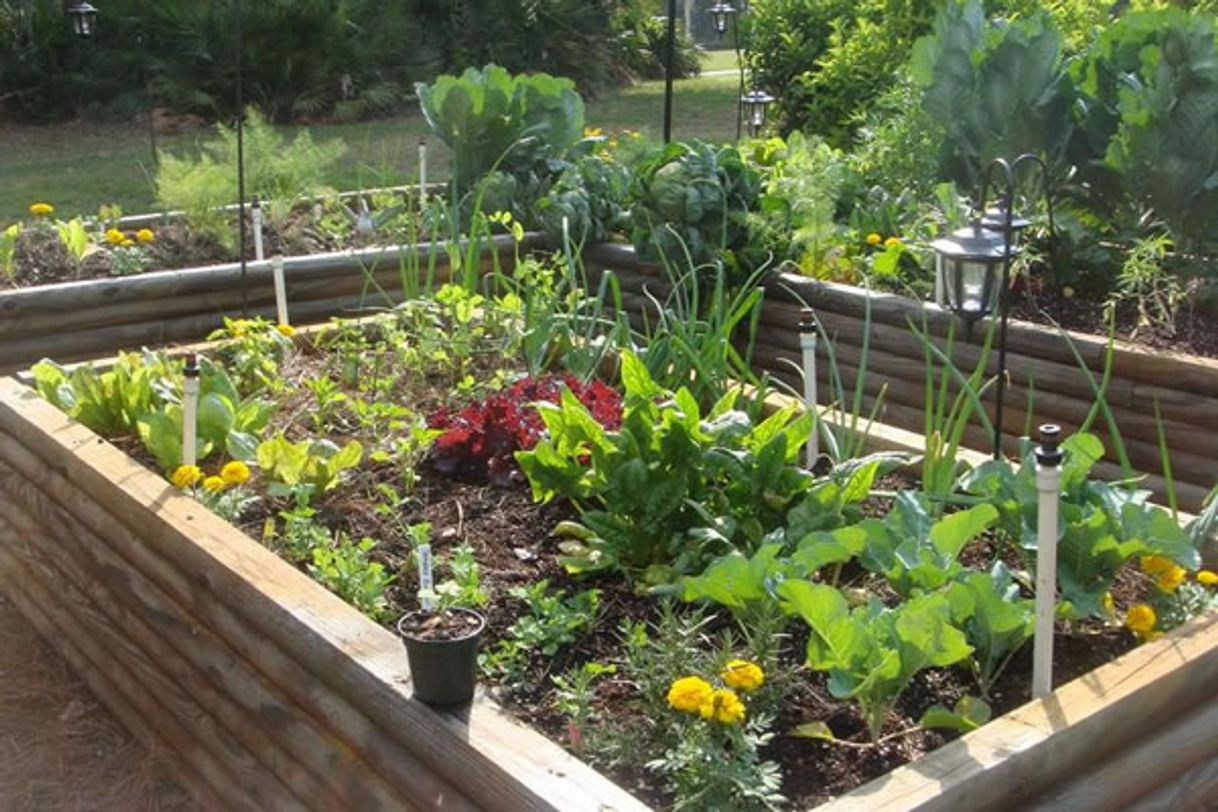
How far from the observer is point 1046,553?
8.36 feet

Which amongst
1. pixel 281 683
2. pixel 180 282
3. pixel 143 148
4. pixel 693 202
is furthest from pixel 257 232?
pixel 143 148

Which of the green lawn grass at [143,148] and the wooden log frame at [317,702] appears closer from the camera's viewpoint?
the wooden log frame at [317,702]

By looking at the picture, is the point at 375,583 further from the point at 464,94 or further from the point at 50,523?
the point at 464,94

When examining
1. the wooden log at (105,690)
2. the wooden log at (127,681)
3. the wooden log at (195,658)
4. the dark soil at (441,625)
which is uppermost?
the dark soil at (441,625)

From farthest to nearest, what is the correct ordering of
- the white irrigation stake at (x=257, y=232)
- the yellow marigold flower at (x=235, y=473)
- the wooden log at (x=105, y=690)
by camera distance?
the white irrigation stake at (x=257, y=232)
the yellow marigold flower at (x=235, y=473)
the wooden log at (x=105, y=690)

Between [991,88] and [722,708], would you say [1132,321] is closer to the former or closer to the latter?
[991,88]

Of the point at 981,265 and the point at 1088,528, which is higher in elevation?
the point at 981,265

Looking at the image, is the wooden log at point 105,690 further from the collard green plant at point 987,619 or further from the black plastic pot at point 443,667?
the collard green plant at point 987,619

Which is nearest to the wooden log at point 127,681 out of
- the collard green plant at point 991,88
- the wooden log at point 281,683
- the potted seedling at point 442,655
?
the wooden log at point 281,683

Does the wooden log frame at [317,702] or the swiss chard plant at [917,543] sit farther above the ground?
the swiss chard plant at [917,543]

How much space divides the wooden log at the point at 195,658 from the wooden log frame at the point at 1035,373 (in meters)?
1.91

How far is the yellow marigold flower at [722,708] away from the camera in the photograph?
243cm

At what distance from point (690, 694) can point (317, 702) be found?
76 centimetres

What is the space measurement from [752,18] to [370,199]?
175 inches
